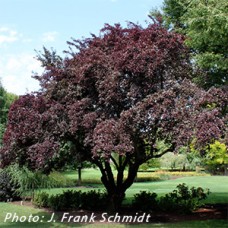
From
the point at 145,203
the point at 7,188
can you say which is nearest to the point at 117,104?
the point at 145,203

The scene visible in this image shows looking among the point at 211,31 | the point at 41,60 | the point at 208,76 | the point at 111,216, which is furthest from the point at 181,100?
the point at 41,60

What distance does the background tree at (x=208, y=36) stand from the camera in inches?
357

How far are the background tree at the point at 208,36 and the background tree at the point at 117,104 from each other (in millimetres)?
602

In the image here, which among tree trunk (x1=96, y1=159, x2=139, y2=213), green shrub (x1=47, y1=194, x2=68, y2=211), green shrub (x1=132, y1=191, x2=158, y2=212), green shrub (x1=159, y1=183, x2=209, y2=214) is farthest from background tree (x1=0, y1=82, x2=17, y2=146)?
green shrub (x1=159, y1=183, x2=209, y2=214)

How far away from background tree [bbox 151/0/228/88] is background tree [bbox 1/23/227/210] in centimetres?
60

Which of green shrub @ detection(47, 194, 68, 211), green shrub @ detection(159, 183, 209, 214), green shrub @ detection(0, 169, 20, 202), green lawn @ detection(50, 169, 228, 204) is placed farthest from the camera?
green lawn @ detection(50, 169, 228, 204)

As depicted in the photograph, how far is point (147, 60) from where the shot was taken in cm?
959

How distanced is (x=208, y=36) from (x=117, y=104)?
300cm

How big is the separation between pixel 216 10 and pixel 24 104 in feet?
20.7

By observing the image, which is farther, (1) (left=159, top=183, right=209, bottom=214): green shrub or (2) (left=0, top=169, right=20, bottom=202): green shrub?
(2) (left=0, top=169, right=20, bottom=202): green shrub

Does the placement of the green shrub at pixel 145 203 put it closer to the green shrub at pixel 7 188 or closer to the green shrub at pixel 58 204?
the green shrub at pixel 58 204

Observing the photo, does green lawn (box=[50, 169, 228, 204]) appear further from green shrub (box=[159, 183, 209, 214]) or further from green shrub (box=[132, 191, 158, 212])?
green shrub (box=[132, 191, 158, 212])

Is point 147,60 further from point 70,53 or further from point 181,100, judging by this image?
point 70,53

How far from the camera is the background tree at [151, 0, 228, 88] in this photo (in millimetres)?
9062
